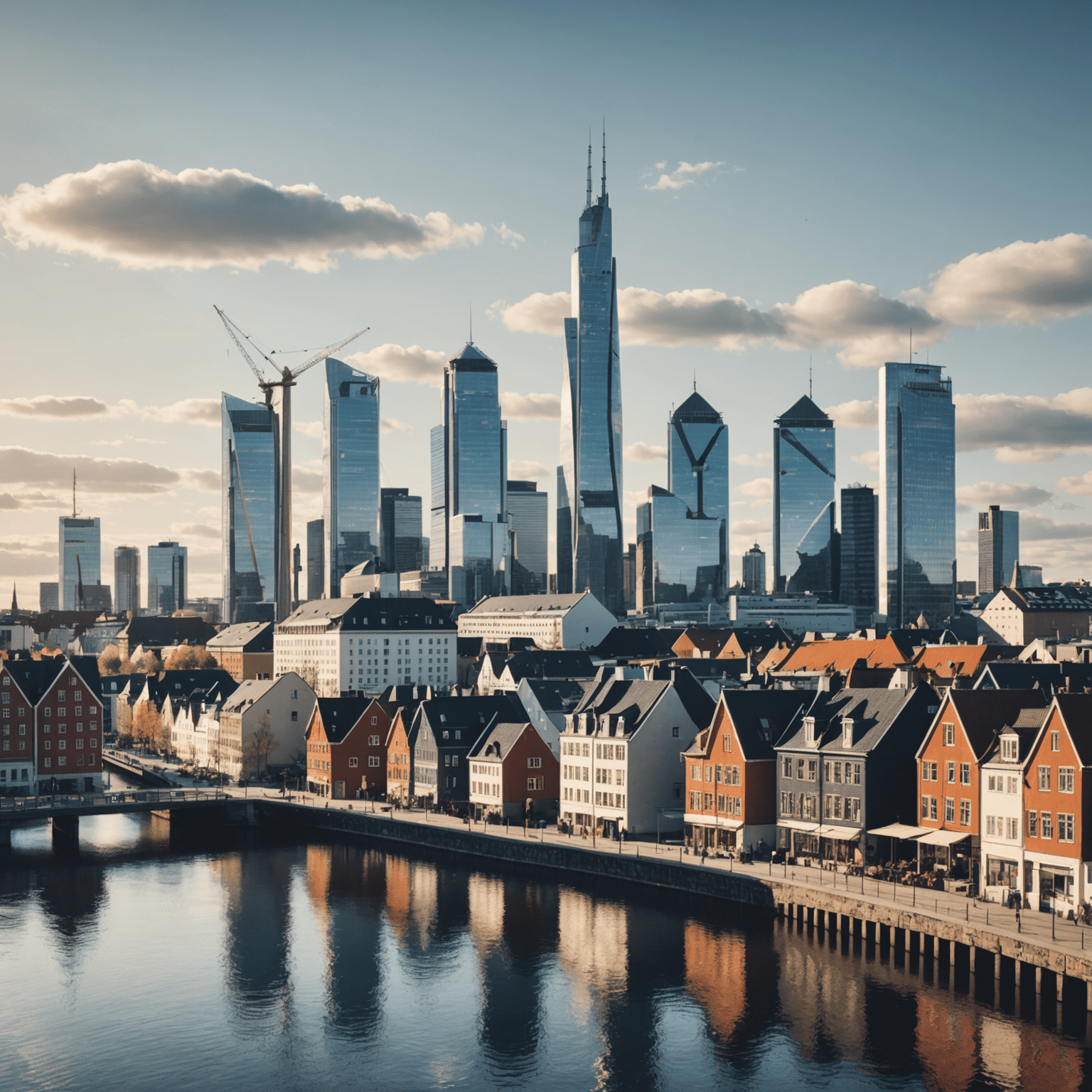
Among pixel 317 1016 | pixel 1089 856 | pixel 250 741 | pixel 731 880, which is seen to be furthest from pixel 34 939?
pixel 250 741

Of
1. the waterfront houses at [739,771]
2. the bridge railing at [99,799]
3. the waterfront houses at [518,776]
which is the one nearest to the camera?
the waterfront houses at [739,771]

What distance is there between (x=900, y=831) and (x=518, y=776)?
4509cm

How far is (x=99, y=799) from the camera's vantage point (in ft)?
485

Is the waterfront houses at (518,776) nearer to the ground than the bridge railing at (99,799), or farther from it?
farther from it

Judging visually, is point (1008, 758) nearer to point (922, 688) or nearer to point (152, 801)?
point (922, 688)

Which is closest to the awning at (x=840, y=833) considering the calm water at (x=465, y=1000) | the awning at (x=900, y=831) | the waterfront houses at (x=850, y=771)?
the waterfront houses at (x=850, y=771)

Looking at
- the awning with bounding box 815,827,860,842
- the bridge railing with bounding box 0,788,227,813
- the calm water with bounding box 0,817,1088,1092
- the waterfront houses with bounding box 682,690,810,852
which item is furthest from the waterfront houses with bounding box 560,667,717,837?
the bridge railing with bounding box 0,788,227,813

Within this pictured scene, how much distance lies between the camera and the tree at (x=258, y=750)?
17638cm

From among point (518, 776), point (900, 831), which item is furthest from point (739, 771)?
point (518, 776)

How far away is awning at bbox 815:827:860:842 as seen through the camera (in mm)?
98562

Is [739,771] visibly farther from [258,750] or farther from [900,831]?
[258,750]

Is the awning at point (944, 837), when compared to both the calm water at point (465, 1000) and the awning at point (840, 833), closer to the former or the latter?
the awning at point (840, 833)

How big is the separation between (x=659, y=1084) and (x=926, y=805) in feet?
122

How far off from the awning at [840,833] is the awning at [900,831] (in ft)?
3.98
